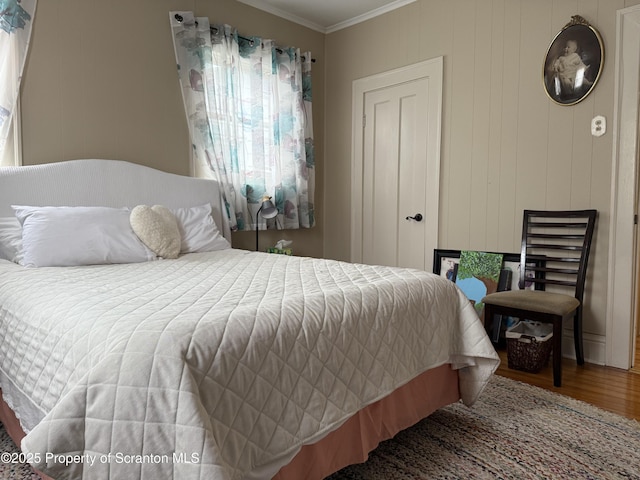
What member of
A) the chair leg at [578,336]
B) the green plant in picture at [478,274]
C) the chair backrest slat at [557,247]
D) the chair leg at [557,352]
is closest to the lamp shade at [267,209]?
the green plant in picture at [478,274]

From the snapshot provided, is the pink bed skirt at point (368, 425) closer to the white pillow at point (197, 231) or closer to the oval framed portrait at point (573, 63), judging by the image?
the white pillow at point (197, 231)

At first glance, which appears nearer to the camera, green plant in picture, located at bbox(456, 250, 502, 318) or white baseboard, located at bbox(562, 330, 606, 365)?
white baseboard, located at bbox(562, 330, 606, 365)

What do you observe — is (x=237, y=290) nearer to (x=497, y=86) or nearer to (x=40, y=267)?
(x=40, y=267)

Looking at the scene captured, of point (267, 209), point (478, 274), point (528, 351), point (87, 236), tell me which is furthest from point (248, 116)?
point (528, 351)

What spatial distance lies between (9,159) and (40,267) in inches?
35.2

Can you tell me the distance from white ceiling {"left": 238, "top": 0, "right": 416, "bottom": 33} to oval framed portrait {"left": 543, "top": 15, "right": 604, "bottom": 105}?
1351mm

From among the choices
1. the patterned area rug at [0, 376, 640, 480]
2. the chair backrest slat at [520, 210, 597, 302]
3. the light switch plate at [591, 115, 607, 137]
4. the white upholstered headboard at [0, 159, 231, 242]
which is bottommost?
the patterned area rug at [0, 376, 640, 480]

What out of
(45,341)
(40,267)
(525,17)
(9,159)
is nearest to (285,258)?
(40,267)

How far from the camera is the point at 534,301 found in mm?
2689

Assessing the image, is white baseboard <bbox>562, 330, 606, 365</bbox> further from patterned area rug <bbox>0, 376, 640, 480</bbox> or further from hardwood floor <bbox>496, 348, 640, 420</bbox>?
patterned area rug <bbox>0, 376, 640, 480</bbox>

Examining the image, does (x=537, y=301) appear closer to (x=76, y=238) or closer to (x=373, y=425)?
(x=373, y=425)

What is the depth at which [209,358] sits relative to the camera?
45.3 inches

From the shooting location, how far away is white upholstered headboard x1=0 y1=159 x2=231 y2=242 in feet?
8.61

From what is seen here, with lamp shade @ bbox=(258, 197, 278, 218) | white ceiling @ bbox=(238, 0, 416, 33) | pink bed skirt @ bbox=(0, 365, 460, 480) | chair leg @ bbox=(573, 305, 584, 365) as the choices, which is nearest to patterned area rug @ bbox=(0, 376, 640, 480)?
pink bed skirt @ bbox=(0, 365, 460, 480)
